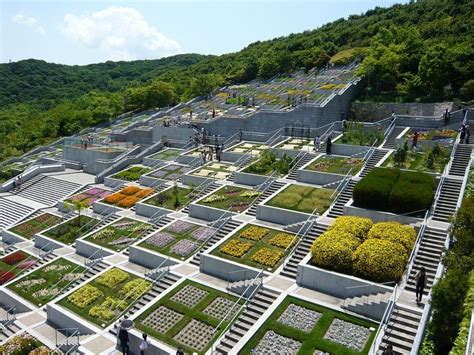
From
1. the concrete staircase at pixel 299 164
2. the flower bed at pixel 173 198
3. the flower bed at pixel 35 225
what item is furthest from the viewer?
the flower bed at pixel 35 225

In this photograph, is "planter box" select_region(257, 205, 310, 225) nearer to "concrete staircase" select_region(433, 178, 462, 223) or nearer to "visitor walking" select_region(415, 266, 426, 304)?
"concrete staircase" select_region(433, 178, 462, 223)

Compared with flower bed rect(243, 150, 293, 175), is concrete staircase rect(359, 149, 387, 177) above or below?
above

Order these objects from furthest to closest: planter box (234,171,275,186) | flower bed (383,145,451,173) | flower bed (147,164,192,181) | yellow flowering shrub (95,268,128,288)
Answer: flower bed (147,164,192,181) → planter box (234,171,275,186) → flower bed (383,145,451,173) → yellow flowering shrub (95,268,128,288)

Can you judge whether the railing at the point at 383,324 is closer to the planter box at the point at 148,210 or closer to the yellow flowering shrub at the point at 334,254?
the yellow flowering shrub at the point at 334,254

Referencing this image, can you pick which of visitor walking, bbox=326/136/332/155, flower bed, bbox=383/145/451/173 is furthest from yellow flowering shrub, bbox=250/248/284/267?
visitor walking, bbox=326/136/332/155

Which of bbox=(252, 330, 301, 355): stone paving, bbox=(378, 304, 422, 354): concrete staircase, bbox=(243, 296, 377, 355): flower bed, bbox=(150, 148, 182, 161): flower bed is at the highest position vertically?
bbox=(150, 148, 182, 161): flower bed

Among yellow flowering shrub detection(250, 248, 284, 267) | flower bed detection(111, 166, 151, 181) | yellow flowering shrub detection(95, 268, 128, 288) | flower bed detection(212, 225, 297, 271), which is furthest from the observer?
flower bed detection(111, 166, 151, 181)

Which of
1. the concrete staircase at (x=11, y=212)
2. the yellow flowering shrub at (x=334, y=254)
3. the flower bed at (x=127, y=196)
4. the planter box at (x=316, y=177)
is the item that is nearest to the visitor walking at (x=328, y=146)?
the planter box at (x=316, y=177)
